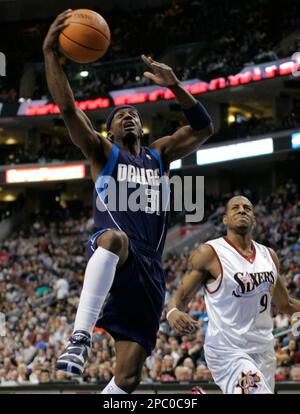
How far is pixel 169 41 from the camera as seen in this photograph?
34562 millimetres

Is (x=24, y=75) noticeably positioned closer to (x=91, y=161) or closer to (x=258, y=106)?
(x=258, y=106)

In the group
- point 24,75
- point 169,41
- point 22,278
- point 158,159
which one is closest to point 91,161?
point 158,159

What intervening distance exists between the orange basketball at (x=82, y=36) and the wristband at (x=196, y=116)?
95 centimetres

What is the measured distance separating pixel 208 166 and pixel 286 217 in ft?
26.6

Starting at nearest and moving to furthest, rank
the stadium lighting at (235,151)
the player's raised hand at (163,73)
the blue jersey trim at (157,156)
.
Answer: the player's raised hand at (163,73)
the blue jersey trim at (157,156)
the stadium lighting at (235,151)

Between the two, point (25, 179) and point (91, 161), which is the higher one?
point (25, 179)

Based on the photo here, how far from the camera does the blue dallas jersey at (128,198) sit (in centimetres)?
551

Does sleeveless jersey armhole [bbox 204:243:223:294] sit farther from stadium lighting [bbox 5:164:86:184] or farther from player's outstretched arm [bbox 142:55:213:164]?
stadium lighting [bbox 5:164:86:184]

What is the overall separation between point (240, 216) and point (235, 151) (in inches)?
838

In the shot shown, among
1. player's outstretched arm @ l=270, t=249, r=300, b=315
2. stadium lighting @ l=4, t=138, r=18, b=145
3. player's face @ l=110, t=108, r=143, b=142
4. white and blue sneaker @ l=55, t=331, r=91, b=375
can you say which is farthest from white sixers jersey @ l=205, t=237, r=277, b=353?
stadium lighting @ l=4, t=138, r=18, b=145

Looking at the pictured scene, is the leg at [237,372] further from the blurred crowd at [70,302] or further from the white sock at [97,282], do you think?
the blurred crowd at [70,302]

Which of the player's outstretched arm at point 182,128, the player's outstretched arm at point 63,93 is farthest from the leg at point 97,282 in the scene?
the player's outstretched arm at point 182,128

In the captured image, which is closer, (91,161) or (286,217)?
(91,161)

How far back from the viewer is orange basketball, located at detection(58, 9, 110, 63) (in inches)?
211
